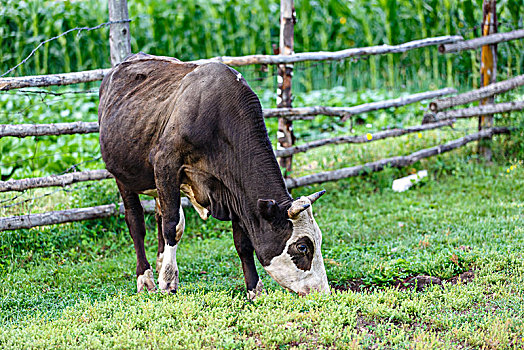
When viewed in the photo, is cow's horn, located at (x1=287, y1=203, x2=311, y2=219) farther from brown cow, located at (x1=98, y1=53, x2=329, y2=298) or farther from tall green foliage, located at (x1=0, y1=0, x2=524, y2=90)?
tall green foliage, located at (x1=0, y1=0, x2=524, y2=90)

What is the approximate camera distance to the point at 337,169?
909 centimetres

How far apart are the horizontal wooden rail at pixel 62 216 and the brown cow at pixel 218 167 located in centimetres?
160

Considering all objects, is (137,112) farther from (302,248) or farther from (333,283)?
(333,283)

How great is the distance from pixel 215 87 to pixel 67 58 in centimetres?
885

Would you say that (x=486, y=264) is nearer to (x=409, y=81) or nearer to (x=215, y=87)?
(x=215, y=87)

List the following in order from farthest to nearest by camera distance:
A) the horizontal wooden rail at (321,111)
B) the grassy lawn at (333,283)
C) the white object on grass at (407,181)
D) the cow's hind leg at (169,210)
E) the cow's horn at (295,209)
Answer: the white object on grass at (407,181) → the horizontal wooden rail at (321,111) → the cow's hind leg at (169,210) → the cow's horn at (295,209) → the grassy lawn at (333,283)

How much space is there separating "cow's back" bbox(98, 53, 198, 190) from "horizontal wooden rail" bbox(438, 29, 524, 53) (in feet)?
17.0

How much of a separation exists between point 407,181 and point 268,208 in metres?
4.87

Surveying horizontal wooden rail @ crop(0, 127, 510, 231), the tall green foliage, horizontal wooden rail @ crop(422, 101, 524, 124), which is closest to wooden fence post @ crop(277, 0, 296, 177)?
horizontal wooden rail @ crop(0, 127, 510, 231)

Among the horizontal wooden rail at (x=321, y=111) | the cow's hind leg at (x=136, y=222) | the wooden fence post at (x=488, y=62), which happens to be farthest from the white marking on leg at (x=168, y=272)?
the wooden fence post at (x=488, y=62)

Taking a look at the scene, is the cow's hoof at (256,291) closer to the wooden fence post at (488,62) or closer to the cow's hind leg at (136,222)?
the cow's hind leg at (136,222)

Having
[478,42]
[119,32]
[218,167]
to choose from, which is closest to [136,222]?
[218,167]

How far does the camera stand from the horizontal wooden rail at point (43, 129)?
645cm

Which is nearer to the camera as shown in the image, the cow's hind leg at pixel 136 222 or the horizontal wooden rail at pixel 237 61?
the cow's hind leg at pixel 136 222
